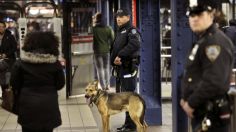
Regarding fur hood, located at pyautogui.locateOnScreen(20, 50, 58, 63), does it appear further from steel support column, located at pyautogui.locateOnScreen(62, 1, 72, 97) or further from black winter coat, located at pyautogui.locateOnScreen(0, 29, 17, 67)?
steel support column, located at pyautogui.locateOnScreen(62, 1, 72, 97)

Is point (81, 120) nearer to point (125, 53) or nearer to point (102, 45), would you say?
point (125, 53)

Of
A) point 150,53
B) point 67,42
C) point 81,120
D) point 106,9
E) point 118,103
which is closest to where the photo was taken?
point 118,103

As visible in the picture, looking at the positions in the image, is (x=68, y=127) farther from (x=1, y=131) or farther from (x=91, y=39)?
(x=91, y=39)

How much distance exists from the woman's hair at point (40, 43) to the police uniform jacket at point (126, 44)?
2686mm

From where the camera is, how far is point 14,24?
2256 cm

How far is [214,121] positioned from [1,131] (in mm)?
5409

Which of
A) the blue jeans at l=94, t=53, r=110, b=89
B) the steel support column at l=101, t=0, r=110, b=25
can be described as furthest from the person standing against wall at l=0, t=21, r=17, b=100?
the steel support column at l=101, t=0, r=110, b=25

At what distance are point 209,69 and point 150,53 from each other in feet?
17.2

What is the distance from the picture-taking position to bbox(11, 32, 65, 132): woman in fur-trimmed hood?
5727 millimetres

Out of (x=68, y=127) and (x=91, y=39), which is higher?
(x=91, y=39)

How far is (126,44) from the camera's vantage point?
8.56 metres

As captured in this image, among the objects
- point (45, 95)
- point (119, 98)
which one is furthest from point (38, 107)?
point (119, 98)

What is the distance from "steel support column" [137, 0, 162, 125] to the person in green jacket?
3701mm

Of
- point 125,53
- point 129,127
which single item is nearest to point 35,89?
point 125,53
